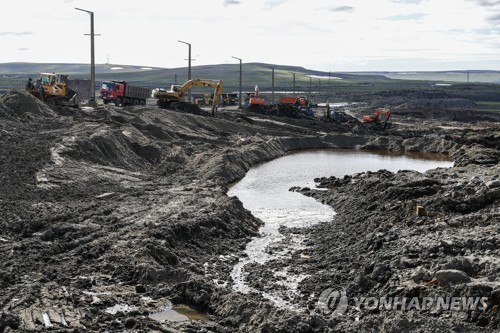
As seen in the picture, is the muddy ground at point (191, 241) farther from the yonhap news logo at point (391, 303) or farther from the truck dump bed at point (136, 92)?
the truck dump bed at point (136, 92)

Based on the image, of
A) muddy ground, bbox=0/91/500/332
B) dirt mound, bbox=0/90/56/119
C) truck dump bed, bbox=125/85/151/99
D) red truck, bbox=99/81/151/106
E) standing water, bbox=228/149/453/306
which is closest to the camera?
muddy ground, bbox=0/91/500/332

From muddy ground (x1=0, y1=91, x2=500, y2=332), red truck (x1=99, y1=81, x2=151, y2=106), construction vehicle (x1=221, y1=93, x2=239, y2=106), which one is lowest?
muddy ground (x1=0, y1=91, x2=500, y2=332)

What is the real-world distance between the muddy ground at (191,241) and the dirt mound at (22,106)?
50cm

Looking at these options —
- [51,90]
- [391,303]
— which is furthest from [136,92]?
[391,303]

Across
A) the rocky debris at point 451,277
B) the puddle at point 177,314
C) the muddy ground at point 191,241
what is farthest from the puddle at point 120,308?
the rocky debris at point 451,277

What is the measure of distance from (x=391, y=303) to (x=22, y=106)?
1298 inches

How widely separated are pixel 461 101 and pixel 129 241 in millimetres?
124703

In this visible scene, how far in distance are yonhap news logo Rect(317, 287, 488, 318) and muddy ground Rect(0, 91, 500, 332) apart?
0.56ft

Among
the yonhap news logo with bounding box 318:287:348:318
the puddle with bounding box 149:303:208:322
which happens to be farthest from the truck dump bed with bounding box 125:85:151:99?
the puddle with bounding box 149:303:208:322

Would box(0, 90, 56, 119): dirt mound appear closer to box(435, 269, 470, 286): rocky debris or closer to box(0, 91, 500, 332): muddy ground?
box(0, 91, 500, 332): muddy ground

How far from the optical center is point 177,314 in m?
16.9

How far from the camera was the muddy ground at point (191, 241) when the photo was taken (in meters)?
15.8

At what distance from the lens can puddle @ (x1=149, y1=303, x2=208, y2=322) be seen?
16609 millimetres

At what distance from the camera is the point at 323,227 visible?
27.1 metres
